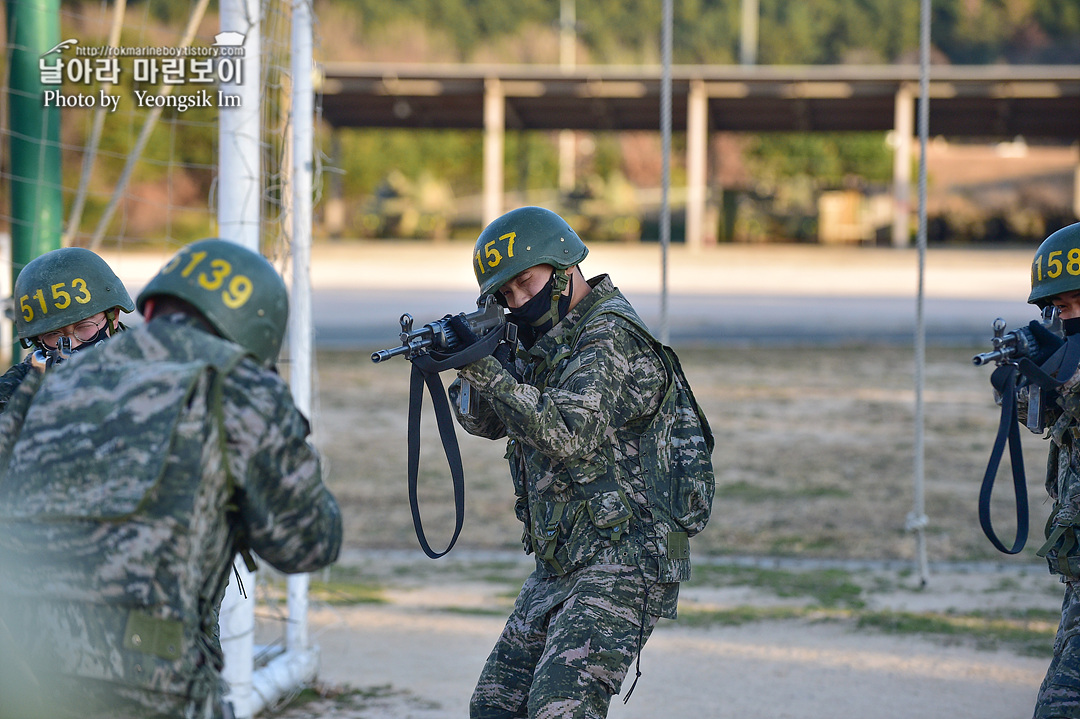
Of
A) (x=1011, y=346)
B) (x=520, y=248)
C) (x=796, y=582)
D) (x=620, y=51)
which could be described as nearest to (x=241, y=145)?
(x=520, y=248)

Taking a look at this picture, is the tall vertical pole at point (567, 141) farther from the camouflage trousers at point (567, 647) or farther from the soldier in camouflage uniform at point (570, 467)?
the camouflage trousers at point (567, 647)

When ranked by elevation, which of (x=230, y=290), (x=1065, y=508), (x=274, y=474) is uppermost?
(x=230, y=290)

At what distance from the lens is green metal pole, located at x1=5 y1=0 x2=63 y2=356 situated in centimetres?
632

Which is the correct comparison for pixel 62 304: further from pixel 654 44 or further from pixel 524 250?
pixel 654 44

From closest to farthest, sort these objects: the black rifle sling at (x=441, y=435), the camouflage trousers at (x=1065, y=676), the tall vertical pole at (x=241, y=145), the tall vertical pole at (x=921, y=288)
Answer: the camouflage trousers at (x=1065, y=676) → the black rifle sling at (x=441, y=435) → the tall vertical pole at (x=241, y=145) → the tall vertical pole at (x=921, y=288)

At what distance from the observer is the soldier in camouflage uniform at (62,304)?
3990 mm

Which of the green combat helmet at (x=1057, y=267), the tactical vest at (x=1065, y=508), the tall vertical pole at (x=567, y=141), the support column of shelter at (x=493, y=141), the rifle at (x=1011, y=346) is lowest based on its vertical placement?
the tactical vest at (x=1065, y=508)

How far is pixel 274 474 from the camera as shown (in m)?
2.65

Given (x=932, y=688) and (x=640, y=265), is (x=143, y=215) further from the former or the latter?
(x=932, y=688)

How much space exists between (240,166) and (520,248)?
5.70 ft

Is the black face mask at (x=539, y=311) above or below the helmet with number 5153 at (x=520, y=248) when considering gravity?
below

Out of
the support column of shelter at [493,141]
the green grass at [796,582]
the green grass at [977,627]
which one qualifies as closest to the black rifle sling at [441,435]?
the green grass at [977,627]

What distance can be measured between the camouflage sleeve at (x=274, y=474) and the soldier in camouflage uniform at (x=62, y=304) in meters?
1.58

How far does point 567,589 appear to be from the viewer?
3832 mm
